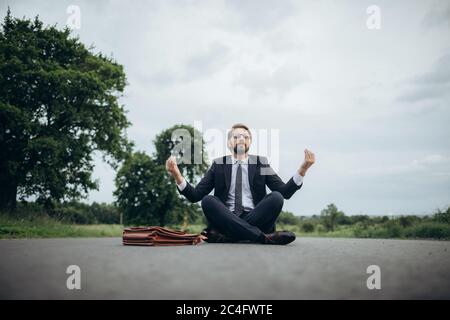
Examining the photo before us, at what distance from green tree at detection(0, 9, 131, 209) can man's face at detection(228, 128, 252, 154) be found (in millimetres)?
11932

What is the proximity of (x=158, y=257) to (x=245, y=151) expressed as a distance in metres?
2.93

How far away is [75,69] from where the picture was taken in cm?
1822

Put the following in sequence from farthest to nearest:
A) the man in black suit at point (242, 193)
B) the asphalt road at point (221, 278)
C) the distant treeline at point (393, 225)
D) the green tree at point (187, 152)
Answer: the green tree at point (187, 152) < the distant treeline at point (393, 225) < the man in black suit at point (242, 193) < the asphalt road at point (221, 278)

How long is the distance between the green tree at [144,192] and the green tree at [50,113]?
877 cm

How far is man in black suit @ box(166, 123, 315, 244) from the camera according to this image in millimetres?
5426

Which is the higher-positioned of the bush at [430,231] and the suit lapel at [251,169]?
the suit lapel at [251,169]

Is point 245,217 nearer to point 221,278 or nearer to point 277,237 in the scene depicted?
point 277,237

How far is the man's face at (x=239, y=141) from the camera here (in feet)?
20.2

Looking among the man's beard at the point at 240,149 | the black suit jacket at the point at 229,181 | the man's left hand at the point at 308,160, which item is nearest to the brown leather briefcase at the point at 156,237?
the black suit jacket at the point at 229,181

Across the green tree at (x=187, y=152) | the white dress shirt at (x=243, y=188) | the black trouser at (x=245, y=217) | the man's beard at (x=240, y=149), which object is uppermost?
the green tree at (x=187, y=152)

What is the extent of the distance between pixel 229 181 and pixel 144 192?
2336cm

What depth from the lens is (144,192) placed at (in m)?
28.5

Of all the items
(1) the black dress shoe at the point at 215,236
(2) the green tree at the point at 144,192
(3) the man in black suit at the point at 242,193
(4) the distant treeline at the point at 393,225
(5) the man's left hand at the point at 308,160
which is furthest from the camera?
(2) the green tree at the point at 144,192

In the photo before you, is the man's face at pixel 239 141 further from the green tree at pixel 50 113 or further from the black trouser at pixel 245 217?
the green tree at pixel 50 113
